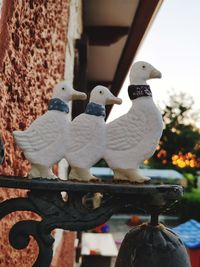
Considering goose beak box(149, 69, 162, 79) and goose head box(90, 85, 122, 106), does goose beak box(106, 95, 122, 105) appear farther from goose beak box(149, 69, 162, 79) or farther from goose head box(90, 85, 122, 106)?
goose beak box(149, 69, 162, 79)

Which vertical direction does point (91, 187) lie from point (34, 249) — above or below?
above

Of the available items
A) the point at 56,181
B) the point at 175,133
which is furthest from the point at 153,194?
the point at 175,133

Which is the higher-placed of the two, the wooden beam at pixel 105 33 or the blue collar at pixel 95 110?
the blue collar at pixel 95 110

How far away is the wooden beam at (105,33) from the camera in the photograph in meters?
4.38

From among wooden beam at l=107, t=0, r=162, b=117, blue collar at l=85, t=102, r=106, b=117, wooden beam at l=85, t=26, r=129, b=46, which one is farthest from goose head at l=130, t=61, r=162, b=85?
wooden beam at l=85, t=26, r=129, b=46

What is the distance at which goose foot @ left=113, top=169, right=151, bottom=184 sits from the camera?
1.05 meters

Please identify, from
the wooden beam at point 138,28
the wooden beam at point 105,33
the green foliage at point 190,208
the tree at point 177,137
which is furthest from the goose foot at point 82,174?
the tree at point 177,137

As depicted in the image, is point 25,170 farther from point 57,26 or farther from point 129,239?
point 57,26

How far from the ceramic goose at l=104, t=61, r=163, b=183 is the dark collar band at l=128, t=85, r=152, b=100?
25 millimetres

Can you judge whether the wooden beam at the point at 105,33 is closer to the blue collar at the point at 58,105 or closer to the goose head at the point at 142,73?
the goose head at the point at 142,73

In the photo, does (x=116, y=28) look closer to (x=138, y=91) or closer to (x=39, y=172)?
(x=138, y=91)

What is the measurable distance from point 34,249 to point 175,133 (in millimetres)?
29496

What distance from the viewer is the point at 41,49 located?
1947 millimetres

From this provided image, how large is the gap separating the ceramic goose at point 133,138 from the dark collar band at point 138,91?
0.03m
